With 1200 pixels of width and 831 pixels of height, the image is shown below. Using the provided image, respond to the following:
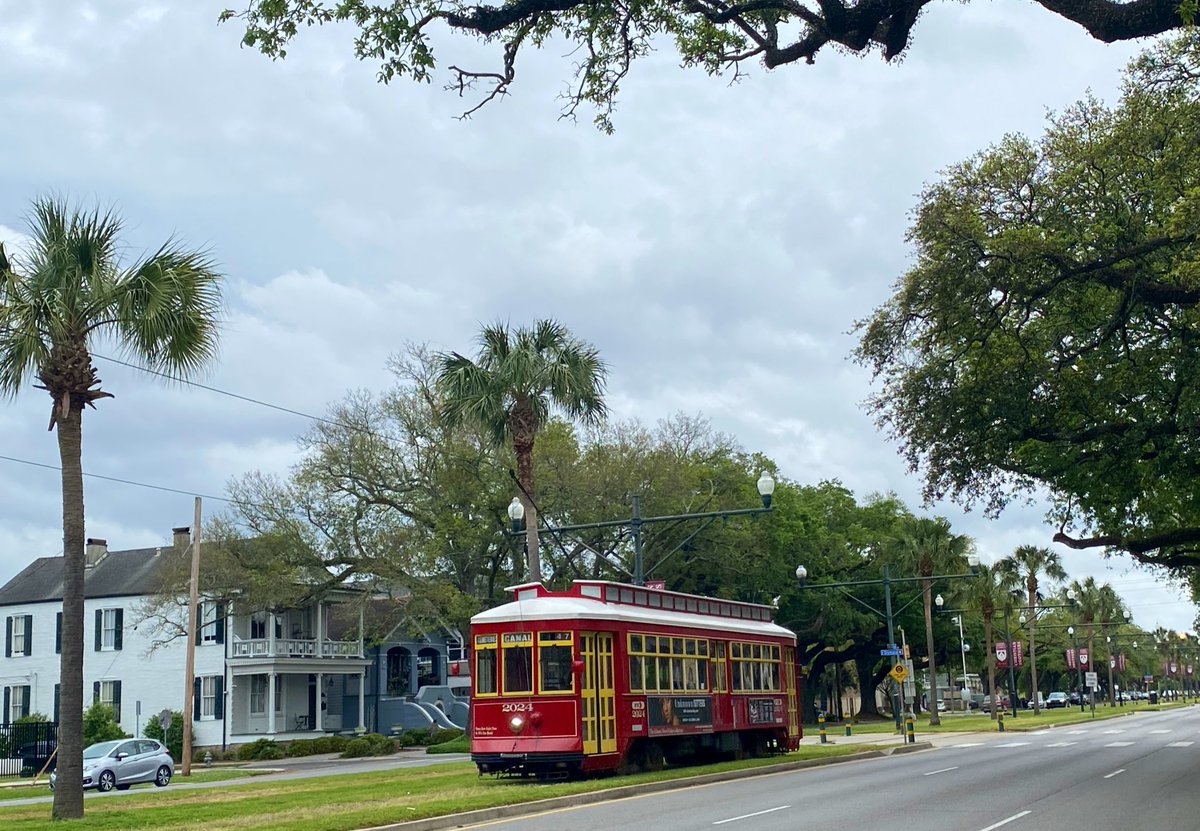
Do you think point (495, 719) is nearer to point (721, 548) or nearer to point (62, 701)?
point (62, 701)

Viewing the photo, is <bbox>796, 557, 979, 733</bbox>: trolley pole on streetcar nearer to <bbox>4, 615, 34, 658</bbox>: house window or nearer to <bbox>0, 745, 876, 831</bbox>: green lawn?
<bbox>0, 745, 876, 831</bbox>: green lawn

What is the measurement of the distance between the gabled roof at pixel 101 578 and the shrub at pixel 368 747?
12075mm

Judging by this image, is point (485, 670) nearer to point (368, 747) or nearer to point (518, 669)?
point (518, 669)

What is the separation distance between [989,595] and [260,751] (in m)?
42.5

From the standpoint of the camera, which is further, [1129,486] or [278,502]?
[278,502]

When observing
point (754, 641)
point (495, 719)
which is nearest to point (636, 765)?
point (495, 719)

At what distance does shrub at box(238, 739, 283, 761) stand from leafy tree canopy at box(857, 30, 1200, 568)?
112 ft

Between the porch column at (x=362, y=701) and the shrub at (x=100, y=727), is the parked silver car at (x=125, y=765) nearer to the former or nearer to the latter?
the shrub at (x=100, y=727)

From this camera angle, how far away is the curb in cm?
1619

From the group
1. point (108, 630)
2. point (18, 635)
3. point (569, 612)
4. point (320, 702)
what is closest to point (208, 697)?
point (320, 702)

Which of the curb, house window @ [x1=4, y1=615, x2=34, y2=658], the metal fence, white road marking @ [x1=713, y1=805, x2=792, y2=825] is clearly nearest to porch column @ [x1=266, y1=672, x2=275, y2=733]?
the metal fence

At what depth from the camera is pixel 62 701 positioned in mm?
19188

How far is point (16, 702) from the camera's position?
58.5 meters

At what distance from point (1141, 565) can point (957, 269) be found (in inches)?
760
